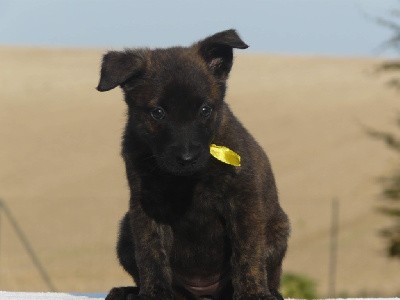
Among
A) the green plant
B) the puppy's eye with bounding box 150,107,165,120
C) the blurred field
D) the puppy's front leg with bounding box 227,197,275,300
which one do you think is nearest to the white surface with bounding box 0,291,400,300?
the puppy's front leg with bounding box 227,197,275,300

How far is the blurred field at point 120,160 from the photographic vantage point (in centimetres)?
1925

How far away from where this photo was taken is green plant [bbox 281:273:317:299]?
12.3 metres

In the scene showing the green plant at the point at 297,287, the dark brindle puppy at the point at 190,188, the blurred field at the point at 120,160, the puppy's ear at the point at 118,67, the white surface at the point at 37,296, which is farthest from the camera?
the blurred field at the point at 120,160

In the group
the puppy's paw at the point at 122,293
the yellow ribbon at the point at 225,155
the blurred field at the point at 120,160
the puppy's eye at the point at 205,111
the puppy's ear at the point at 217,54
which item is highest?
the puppy's ear at the point at 217,54

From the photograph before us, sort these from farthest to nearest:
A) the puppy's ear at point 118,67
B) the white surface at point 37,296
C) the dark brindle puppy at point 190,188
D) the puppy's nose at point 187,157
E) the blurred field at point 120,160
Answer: the blurred field at point 120,160, the white surface at point 37,296, the dark brindle puppy at point 190,188, the puppy's ear at point 118,67, the puppy's nose at point 187,157

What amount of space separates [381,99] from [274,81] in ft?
30.1

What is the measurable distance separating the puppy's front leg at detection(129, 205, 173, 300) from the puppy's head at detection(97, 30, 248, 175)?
1.19ft

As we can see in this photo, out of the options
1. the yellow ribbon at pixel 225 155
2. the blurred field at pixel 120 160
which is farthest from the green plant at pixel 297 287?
the yellow ribbon at pixel 225 155

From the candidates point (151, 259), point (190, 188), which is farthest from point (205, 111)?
point (151, 259)

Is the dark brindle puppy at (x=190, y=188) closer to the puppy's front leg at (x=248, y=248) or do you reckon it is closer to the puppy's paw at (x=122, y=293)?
the puppy's front leg at (x=248, y=248)

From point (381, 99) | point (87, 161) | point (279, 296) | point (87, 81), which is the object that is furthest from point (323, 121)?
point (279, 296)

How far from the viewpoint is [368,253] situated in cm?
2072

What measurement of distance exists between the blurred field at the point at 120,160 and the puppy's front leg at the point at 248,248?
9547 mm

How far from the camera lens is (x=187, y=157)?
5.31 m
